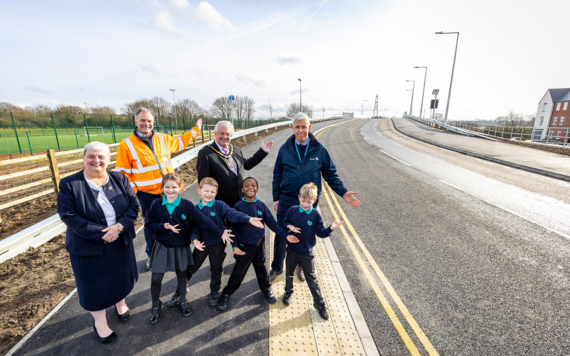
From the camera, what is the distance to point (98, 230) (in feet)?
7.70

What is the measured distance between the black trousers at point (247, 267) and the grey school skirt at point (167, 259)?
603 millimetres

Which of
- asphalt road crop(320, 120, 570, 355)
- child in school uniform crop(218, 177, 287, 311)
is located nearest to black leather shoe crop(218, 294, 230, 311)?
child in school uniform crop(218, 177, 287, 311)

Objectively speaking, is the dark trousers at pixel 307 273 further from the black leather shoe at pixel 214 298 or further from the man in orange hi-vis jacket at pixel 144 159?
the man in orange hi-vis jacket at pixel 144 159

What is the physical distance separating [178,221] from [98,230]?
74cm

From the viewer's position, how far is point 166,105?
68812mm

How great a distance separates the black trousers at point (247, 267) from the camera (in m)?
3.07

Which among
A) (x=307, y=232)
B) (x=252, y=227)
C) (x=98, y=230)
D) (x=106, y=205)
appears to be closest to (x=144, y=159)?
(x=106, y=205)

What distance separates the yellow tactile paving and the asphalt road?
0.29 m

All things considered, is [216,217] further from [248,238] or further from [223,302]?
[223,302]

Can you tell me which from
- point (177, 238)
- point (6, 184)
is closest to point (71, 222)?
point (177, 238)

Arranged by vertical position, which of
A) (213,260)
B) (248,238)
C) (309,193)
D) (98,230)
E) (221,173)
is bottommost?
(213,260)

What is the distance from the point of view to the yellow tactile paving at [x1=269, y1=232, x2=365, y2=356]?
2.49 m

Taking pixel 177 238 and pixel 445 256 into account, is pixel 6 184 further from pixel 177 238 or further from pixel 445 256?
pixel 445 256

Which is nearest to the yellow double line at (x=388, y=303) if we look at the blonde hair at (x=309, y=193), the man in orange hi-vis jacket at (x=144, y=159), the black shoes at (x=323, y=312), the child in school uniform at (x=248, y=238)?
the black shoes at (x=323, y=312)
